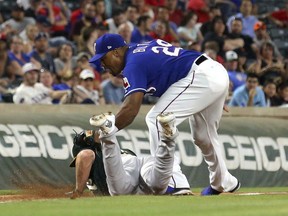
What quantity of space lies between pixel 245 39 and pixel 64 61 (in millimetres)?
4244

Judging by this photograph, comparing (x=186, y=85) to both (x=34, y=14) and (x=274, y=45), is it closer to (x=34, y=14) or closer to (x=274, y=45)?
(x=34, y=14)

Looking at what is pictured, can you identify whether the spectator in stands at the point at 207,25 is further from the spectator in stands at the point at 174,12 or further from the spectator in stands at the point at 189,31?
the spectator in stands at the point at 174,12

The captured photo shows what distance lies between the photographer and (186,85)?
355 inches

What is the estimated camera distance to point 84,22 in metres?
17.3

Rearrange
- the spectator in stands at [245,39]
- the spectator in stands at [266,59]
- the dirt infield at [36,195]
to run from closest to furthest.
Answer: the dirt infield at [36,195]
the spectator in stands at [266,59]
the spectator in stands at [245,39]

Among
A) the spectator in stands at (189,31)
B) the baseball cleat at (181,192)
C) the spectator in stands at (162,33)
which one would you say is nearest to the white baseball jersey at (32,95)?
the spectator in stands at (162,33)

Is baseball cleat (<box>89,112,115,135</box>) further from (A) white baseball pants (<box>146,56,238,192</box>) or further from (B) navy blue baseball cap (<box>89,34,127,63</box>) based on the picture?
(B) navy blue baseball cap (<box>89,34,127,63</box>)

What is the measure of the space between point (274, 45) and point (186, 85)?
10.0 meters

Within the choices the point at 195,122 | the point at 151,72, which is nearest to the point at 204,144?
the point at 195,122

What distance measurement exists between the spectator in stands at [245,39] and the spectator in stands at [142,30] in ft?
5.44

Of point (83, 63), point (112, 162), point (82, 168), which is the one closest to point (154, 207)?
point (112, 162)

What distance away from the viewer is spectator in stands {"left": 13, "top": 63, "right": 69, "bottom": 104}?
1352 centimetres

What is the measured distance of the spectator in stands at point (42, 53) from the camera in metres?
15.6

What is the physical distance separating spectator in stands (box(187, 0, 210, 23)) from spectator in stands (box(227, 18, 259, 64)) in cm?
114
